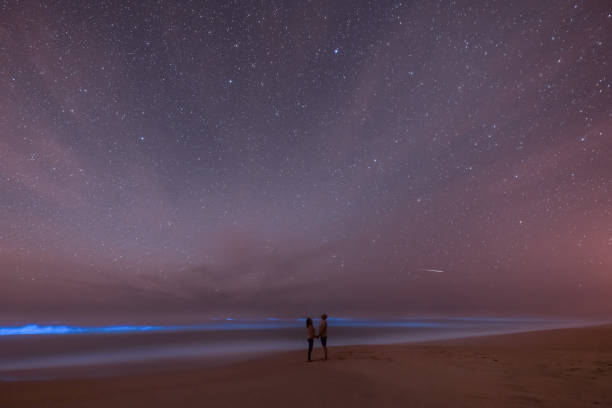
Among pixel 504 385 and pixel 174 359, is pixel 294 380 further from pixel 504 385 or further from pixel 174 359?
pixel 174 359

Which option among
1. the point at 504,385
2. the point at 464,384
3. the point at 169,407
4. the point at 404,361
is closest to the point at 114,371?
the point at 169,407

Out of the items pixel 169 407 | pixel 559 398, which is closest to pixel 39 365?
pixel 169 407

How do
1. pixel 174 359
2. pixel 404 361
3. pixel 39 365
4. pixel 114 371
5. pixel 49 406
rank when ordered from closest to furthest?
1. pixel 49 406
2. pixel 404 361
3. pixel 114 371
4. pixel 39 365
5. pixel 174 359

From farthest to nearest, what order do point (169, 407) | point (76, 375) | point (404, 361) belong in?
point (76, 375), point (404, 361), point (169, 407)

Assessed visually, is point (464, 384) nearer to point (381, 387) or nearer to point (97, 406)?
point (381, 387)

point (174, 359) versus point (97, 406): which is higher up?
point (97, 406)

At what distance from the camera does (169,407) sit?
26.8 ft

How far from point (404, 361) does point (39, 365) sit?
814 inches

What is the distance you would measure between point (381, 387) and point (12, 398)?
1136cm

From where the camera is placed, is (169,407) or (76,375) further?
(76,375)

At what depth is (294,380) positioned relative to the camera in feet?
35.1

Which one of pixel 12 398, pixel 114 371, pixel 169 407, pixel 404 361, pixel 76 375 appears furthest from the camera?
pixel 114 371

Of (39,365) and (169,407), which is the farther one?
(39,365)

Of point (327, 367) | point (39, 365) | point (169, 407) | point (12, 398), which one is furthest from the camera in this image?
point (39, 365)
